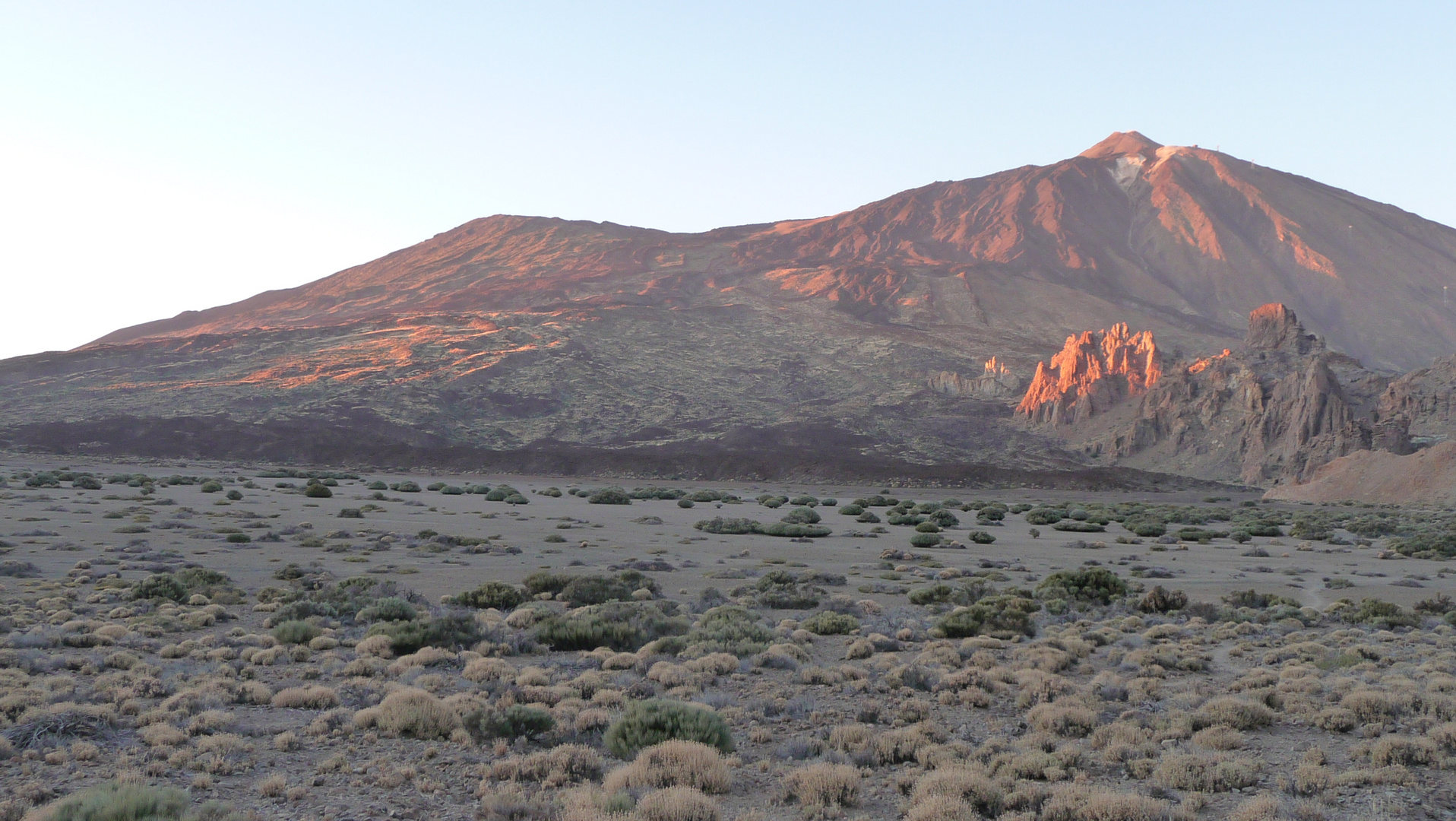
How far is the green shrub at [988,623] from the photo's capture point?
14930mm

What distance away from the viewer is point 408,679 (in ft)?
36.1

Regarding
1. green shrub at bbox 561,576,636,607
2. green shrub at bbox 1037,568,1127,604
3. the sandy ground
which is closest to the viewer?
Answer: green shrub at bbox 561,576,636,607

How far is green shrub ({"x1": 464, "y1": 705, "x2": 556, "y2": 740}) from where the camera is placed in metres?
8.52

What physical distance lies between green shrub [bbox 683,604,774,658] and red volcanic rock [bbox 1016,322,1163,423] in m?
98.0

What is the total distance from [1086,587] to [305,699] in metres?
15.7

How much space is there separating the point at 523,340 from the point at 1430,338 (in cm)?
18042

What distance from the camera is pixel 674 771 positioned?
7363mm

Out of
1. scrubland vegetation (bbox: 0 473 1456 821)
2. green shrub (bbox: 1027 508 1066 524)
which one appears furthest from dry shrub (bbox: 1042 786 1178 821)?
green shrub (bbox: 1027 508 1066 524)

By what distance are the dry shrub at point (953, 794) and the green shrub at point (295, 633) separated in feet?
31.0

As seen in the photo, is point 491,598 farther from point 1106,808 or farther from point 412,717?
point 1106,808

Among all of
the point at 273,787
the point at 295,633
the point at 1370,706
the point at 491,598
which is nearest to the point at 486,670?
the point at 295,633

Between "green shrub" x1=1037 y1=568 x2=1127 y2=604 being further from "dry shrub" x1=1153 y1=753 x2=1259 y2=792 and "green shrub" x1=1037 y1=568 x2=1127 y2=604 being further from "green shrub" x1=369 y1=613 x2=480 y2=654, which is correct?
"green shrub" x1=369 y1=613 x2=480 y2=654

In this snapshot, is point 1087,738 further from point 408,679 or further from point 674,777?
point 408,679

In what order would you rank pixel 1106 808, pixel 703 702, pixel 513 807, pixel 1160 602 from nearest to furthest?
pixel 1106 808 < pixel 513 807 < pixel 703 702 < pixel 1160 602
